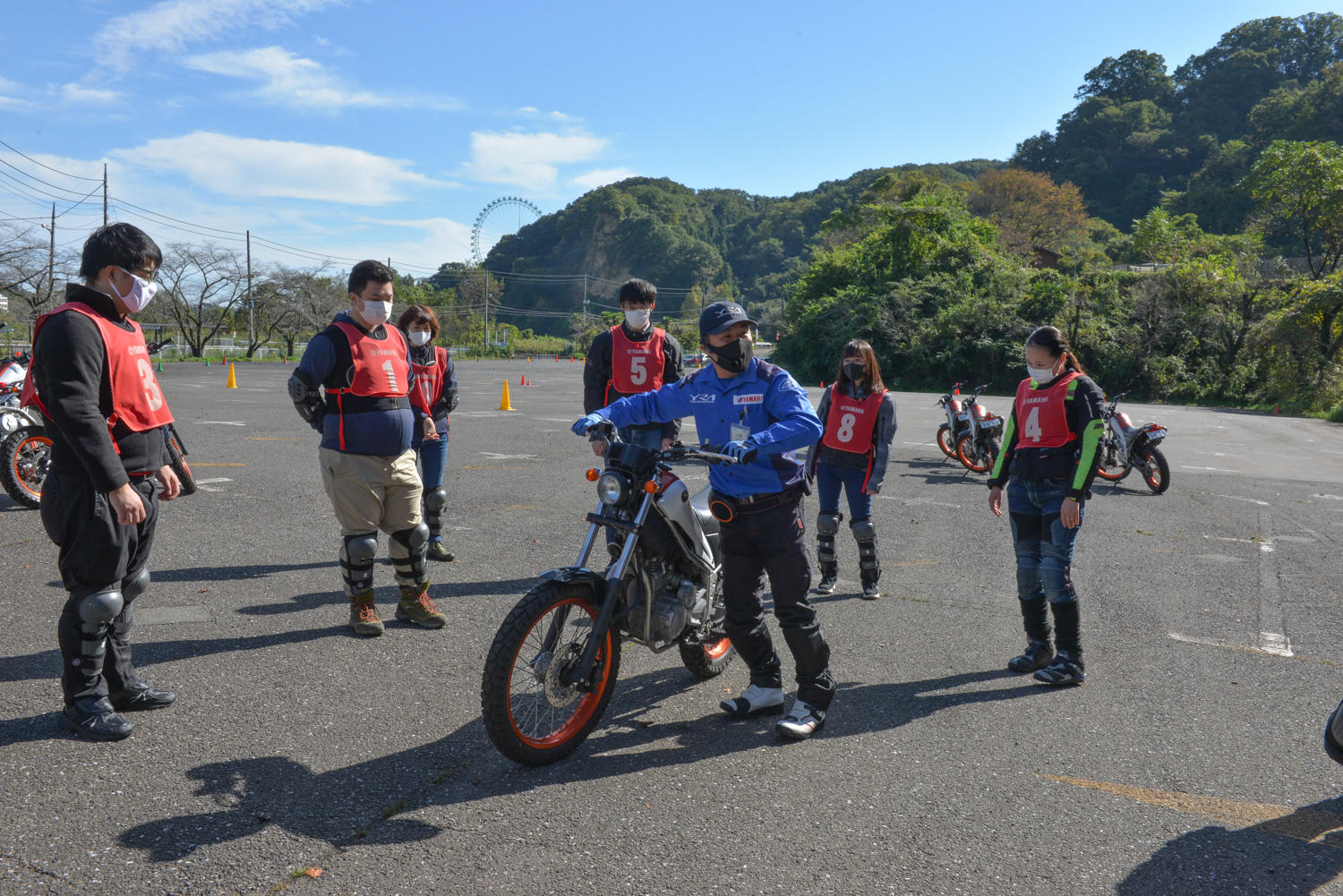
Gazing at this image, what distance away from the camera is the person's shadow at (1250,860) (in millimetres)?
2848

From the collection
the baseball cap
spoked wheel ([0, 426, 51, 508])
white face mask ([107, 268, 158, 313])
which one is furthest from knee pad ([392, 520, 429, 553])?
spoked wheel ([0, 426, 51, 508])

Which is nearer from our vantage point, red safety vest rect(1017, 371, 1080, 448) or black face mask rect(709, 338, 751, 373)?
black face mask rect(709, 338, 751, 373)

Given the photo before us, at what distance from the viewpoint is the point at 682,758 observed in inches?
145

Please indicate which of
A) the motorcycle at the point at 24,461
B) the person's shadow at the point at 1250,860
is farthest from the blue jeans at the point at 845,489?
the motorcycle at the point at 24,461

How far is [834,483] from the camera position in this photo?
6.50 m

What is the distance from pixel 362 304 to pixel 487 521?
3892mm

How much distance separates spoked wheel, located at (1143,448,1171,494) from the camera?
11461mm

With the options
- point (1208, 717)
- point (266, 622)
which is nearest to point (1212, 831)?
point (1208, 717)

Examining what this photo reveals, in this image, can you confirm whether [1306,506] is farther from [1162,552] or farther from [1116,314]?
[1116,314]

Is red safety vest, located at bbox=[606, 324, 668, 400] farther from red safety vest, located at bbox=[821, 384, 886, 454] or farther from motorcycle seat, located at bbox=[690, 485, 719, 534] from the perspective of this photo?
motorcycle seat, located at bbox=[690, 485, 719, 534]

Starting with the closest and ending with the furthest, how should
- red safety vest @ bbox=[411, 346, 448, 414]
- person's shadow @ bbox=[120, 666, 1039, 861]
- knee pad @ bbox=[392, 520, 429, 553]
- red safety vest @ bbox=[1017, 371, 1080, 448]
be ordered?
person's shadow @ bbox=[120, 666, 1039, 861]
red safety vest @ bbox=[1017, 371, 1080, 448]
knee pad @ bbox=[392, 520, 429, 553]
red safety vest @ bbox=[411, 346, 448, 414]

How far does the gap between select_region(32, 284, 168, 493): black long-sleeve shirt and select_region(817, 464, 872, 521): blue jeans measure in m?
4.39

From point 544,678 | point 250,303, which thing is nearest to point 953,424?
point 544,678

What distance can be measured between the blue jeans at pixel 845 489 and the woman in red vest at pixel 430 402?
2936mm
